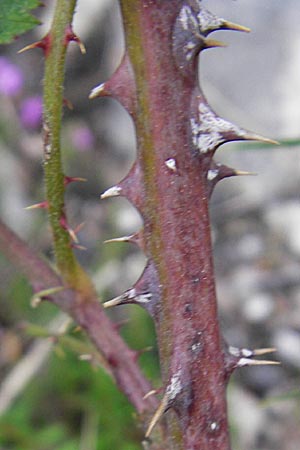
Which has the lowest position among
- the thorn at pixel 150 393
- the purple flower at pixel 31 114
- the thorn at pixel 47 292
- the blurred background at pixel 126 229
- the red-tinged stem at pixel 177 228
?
the blurred background at pixel 126 229

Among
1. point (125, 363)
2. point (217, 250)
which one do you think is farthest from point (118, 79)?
point (217, 250)

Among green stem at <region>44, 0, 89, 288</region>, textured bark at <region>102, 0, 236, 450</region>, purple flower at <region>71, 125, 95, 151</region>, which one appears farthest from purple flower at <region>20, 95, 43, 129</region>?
textured bark at <region>102, 0, 236, 450</region>

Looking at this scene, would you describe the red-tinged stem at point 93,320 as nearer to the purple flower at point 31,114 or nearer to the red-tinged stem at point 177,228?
the red-tinged stem at point 177,228

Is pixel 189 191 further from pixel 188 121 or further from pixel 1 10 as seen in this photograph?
pixel 1 10

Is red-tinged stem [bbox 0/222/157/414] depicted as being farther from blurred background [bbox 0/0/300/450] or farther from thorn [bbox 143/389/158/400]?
blurred background [bbox 0/0/300/450]

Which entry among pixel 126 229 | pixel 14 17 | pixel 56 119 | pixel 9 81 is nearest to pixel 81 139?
pixel 9 81

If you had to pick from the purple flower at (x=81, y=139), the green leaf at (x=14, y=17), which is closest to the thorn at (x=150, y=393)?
the green leaf at (x=14, y=17)
